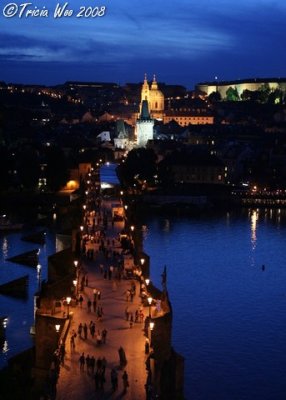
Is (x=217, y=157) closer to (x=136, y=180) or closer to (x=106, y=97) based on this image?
(x=136, y=180)

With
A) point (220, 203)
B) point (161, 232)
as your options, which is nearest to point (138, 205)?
point (220, 203)

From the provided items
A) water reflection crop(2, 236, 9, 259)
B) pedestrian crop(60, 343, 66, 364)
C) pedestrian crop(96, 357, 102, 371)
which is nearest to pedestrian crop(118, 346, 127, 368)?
pedestrian crop(96, 357, 102, 371)

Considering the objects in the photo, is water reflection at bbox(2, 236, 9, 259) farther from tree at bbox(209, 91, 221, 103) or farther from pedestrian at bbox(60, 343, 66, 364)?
tree at bbox(209, 91, 221, 103)

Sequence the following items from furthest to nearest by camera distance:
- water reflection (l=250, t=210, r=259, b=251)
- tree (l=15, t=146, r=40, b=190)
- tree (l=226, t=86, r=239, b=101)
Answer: tree (l=226, t=86, r=239, b=101) < tree (l=15, t=146, r=40, b=190) < water reflection (l=250, t=210, r=259, b=251)

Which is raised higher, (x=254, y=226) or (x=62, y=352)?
(x=62, y=352)

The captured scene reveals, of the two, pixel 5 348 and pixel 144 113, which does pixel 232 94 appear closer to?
pixel 144 113

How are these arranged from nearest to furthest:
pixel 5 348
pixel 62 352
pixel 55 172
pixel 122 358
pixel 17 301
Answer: pixel 122 358 → pixel 62 352 → pixel 5 348 → pixel 17 301 → pixel 55 172

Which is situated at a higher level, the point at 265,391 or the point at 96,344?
the point at 96,344

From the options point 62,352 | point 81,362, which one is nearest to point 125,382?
point 81,362
